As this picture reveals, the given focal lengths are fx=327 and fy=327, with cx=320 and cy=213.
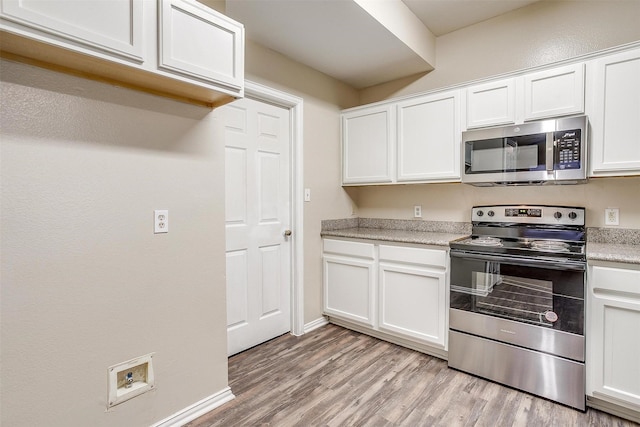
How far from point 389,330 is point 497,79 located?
6.79ft

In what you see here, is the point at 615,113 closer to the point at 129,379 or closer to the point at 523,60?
the point at 523,60

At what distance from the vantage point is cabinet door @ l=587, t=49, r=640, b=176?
6.23 ft

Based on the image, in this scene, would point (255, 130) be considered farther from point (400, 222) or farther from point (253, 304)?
point (400, 222)

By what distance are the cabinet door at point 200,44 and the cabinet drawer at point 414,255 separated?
166cm

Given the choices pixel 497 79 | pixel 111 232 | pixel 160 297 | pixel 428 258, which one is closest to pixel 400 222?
pixel 428 258

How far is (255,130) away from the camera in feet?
8.59

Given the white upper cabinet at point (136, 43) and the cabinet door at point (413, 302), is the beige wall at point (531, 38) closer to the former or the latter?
the cabinet door at point (413, 302)

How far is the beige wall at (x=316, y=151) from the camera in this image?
9.33 ft

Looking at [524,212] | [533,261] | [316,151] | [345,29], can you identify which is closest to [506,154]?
[524,212]

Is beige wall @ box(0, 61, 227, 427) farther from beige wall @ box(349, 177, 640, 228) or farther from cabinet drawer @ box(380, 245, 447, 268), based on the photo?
A: beige wall @ box(349, 177, 640, 228)

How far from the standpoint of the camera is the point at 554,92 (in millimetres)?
2137

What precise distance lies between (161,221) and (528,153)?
7.56ft

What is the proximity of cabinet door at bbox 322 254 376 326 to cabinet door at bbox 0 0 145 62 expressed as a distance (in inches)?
84.8

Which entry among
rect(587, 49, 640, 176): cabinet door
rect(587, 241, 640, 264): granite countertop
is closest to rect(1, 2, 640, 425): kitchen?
rect(587, 241, 640, 264): granite countertop
